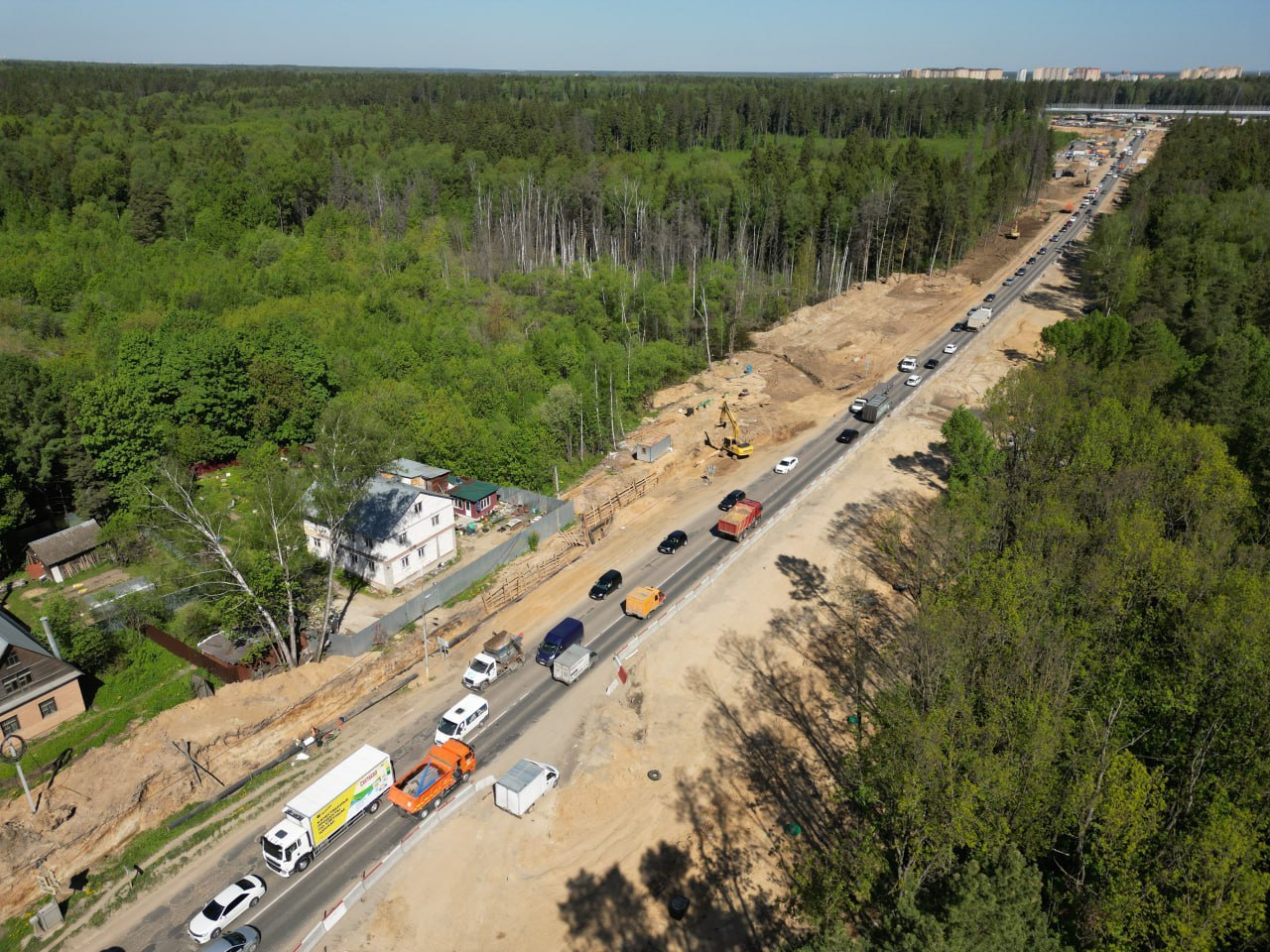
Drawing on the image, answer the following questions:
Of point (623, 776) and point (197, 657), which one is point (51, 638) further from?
point (623, 776)

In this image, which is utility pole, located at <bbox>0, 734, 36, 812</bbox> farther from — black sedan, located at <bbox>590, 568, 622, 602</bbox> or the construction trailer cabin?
the construction trailer cabin

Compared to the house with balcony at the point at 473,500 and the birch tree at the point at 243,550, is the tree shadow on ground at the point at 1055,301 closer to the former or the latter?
the house with balcony at the point at 473,500

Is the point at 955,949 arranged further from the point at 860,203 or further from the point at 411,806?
the point at 860,203

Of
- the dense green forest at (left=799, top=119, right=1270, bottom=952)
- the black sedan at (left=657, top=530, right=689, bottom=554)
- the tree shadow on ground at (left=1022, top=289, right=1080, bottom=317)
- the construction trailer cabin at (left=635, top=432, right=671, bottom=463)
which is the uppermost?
the dense green forest at (left=799, top=119, right=1270, bottom=952)

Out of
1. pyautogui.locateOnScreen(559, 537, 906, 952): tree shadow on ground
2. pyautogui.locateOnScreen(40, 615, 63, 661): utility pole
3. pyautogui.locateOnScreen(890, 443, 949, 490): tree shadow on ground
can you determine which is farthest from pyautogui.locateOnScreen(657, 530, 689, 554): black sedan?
pyautogui.locateOnScreen(40, 615, 63, 661): utility pole

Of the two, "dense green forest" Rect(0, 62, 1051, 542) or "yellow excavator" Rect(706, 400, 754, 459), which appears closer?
"dense green forest" Rect(0, 62, 1051, 542)

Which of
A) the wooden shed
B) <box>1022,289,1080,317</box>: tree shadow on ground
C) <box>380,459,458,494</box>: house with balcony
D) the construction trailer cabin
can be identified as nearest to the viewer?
the wooden shed

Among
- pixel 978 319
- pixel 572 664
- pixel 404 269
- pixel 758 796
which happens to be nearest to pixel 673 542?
pixel 572 664

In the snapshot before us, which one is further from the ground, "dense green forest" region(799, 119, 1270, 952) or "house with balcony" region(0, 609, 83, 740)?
"dense green forest" region(799, 119, 1270, 952)
